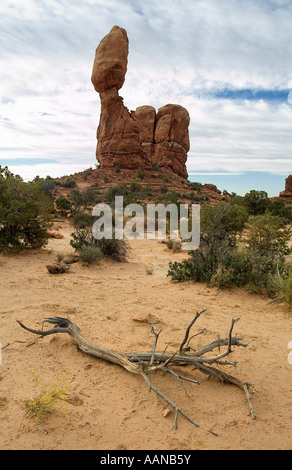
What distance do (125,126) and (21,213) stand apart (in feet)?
96.7

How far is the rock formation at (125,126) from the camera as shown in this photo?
3256cm

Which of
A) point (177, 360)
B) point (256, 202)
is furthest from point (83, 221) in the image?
point (256, 202)

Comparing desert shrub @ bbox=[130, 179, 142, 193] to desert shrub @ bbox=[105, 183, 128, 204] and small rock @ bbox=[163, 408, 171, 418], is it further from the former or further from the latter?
small rock @ bbox=[163, 408, 171, 418]

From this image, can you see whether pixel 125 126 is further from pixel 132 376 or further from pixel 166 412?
pixel 166 412

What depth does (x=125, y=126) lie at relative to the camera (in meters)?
35.8

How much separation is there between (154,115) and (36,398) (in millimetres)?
46776

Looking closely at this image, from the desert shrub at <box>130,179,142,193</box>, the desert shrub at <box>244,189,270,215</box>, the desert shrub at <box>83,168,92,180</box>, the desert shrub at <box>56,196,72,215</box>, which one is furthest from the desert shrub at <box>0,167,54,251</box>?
the desert shrub at <box>83,168,92,180</box>

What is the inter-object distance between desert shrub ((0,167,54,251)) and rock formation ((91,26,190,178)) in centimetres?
2721

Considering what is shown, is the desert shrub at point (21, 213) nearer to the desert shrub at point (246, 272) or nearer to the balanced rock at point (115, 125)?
the desert shrub at point (246, 272)

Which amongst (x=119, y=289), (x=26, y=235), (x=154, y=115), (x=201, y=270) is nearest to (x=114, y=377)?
(x=119, y=289)

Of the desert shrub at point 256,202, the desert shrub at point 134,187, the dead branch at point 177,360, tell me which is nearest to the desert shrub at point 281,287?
the dead branch at point 177,360

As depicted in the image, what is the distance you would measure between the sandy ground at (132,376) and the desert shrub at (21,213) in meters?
3.18

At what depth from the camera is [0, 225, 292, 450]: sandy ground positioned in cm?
223
